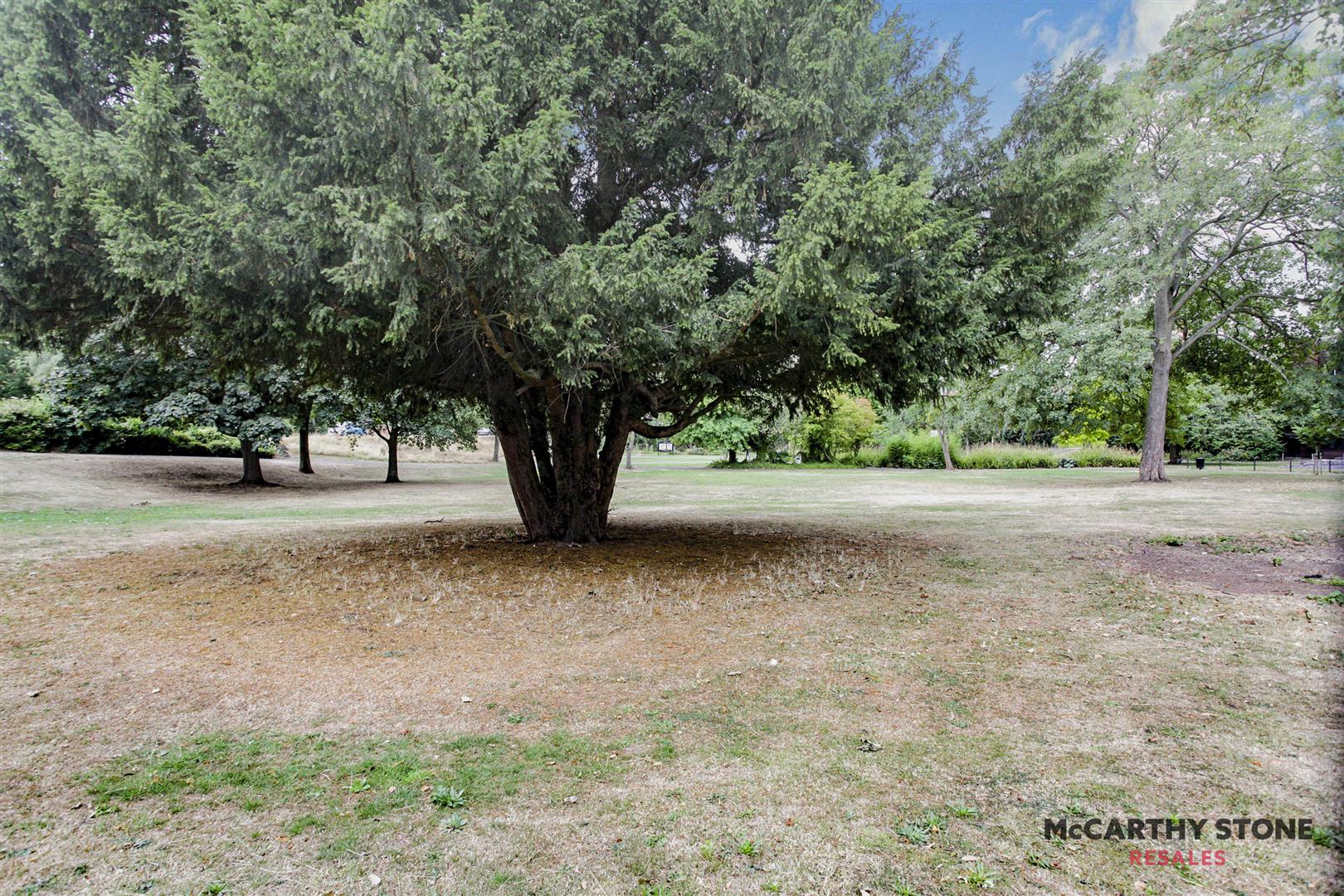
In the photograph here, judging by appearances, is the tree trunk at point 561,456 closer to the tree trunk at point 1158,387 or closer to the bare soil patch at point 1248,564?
the bare soil patch at point 1248,564

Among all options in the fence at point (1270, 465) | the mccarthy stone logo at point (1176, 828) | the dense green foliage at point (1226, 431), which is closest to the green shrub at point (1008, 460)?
the fence at point (1270, 465)

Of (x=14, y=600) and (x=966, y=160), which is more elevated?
(x=966, y=160)

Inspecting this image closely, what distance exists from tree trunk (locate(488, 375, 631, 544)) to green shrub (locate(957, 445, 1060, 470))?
32.1m

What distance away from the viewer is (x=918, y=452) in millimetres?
38875

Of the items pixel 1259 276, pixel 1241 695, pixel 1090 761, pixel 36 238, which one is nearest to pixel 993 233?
pixel 1241 695

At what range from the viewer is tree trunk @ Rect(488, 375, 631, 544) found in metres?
9.09

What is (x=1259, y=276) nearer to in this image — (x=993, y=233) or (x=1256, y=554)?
(x=1256, y=554)

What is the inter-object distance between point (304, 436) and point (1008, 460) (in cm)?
3463

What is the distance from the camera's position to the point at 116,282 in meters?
6.94

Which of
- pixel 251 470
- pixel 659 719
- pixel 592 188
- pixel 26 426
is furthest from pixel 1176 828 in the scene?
pixel 26 426

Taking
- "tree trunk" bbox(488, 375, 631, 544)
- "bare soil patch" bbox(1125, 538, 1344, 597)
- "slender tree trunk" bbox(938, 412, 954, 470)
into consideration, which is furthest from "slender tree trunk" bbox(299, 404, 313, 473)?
"slender tree trunk" bbox(938, 412, 954, 470)

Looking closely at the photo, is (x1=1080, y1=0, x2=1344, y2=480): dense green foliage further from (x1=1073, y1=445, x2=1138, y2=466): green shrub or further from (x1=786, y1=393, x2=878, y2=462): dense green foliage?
(x1=786, y1=393, x2=878, y2=462): dense green foliage

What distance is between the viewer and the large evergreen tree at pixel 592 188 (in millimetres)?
5113

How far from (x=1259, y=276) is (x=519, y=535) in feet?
80.3
